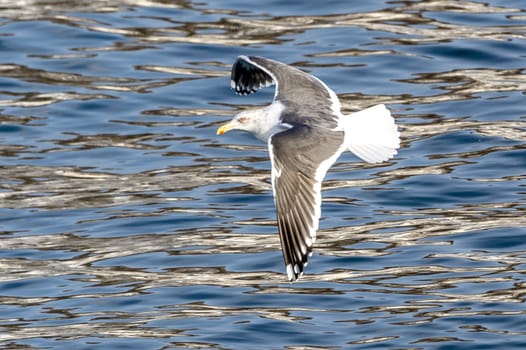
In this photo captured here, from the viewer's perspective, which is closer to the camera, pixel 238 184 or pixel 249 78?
pixel 249 78

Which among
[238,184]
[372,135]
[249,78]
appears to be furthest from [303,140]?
[238,184]

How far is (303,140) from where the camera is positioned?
337 inches

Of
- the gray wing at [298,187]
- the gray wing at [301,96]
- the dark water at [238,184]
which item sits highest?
the gray wing at [301,96]

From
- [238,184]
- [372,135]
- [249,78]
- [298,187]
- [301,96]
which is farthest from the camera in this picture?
[238,184]

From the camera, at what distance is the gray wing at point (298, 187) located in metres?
8.02

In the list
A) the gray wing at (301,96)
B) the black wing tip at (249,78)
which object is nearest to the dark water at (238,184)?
the black wing tip at (249,78)

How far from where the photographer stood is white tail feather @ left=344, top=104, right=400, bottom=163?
28.9 feet

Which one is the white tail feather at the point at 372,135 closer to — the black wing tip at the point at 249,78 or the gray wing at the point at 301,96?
the gray wing at the point at 301,96

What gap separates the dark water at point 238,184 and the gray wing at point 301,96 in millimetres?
1084

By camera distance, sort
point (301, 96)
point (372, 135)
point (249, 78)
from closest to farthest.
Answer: point (372, 135) < point (301, 96) < point (249, 78)

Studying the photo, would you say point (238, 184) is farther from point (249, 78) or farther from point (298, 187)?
point (298, 187)

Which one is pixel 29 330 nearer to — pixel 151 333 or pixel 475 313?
pixel 151 333

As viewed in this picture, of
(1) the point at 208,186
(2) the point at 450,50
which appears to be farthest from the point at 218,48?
(1) the point at 208,186

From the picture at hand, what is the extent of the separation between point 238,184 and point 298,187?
316 centimetres
